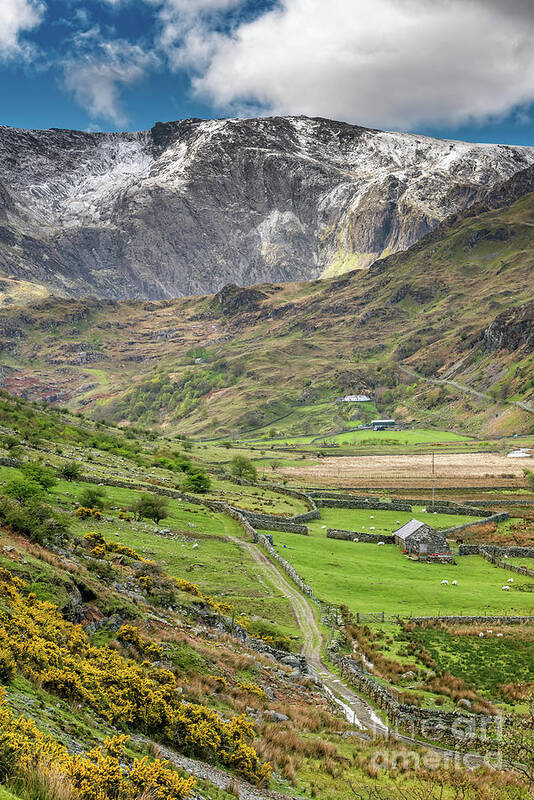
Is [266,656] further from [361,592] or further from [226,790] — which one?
[361,592]

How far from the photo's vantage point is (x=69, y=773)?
358 inches

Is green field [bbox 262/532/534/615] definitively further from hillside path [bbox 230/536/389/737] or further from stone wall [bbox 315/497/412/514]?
stone wall [bbox 315/497/412/514]

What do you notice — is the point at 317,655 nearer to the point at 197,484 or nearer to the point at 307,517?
the point at 307,517

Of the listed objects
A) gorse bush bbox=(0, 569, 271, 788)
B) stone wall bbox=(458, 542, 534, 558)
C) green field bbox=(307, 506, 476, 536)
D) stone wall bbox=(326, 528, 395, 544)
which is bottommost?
stone wall bbox=(458, 542, 534, 558)

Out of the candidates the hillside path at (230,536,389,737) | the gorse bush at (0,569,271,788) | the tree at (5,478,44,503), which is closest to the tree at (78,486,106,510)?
the tree at (5,478,44,503)

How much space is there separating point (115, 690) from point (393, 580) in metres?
39.7

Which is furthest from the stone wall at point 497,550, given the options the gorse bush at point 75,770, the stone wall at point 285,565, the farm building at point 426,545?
the gorse bush at point 75,770

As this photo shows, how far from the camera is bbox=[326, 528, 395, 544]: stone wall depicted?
67.9 meters

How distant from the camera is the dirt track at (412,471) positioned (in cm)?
12094

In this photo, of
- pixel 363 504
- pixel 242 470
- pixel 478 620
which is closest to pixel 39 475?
pixel 478 620

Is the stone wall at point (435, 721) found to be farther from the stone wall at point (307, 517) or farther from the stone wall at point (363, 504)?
the stone wall at point (363, 504)

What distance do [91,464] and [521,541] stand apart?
181 feet

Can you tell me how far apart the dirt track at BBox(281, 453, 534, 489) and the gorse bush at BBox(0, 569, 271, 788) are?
104621mm

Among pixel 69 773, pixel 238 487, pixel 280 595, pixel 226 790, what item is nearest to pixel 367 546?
pixel 280 595
